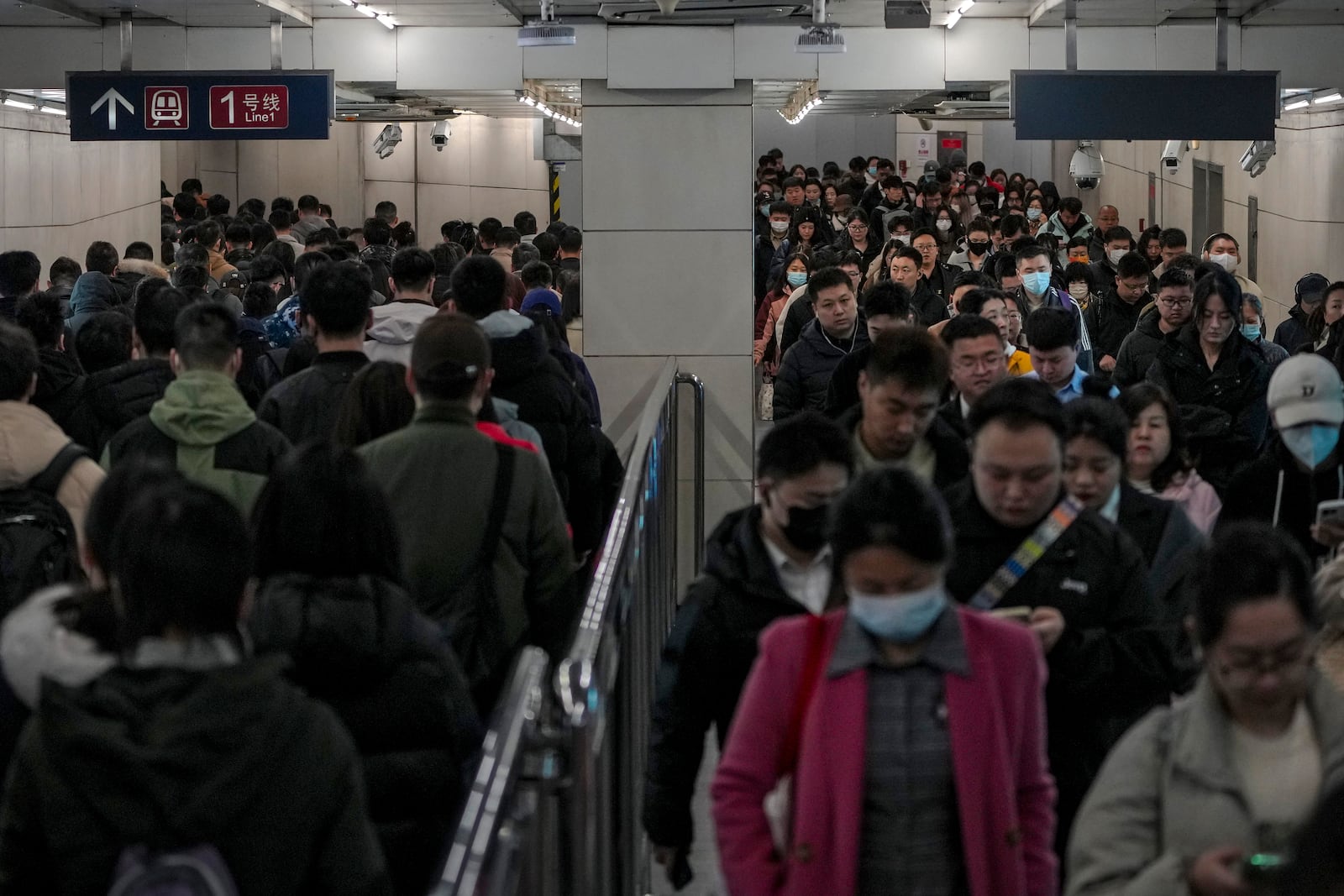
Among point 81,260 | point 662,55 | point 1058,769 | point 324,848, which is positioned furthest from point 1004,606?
point 81,260

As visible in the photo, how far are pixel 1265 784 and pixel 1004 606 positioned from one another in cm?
96

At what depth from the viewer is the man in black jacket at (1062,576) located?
3.44 m

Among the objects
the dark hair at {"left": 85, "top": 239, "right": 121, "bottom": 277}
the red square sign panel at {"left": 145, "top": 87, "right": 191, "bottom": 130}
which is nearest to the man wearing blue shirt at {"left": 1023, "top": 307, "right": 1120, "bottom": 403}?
the dark hair at {"left": 85, "top": 239, "right": 121, "bottom": 277}

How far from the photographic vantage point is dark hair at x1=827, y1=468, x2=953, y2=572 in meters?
2.75

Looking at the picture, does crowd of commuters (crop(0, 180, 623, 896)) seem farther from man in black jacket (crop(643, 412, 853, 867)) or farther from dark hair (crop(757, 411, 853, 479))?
dark hair (crop(757, 411, 853, 479))

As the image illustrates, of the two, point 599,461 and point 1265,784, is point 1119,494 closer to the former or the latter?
point 1265,784

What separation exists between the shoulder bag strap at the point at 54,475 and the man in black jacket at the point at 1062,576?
228cm

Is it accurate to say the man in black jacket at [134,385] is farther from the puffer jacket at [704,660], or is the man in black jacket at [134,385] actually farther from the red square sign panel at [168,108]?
the red square sign panel at [168,108]

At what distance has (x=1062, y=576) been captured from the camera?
11.4 feet

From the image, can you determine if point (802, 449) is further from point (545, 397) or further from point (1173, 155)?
point (1173, 155)

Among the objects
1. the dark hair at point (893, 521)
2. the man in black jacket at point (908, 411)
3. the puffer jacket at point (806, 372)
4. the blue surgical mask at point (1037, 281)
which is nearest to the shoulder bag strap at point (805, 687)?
the dark hair at point (893, 521)

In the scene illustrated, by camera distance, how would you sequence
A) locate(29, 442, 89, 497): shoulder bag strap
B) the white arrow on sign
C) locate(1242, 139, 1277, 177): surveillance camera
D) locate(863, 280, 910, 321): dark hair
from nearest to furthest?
locate(29, 442, 89, 497): shoulder bag strap → locate(863, 280, 910, 321): dark hair → the white arrow on sign → locate(1242, 139, 1277, 177): surveillance camera

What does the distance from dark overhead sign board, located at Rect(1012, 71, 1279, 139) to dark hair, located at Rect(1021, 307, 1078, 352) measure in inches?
153

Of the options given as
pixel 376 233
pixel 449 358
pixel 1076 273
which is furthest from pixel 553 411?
pixel 376 233
